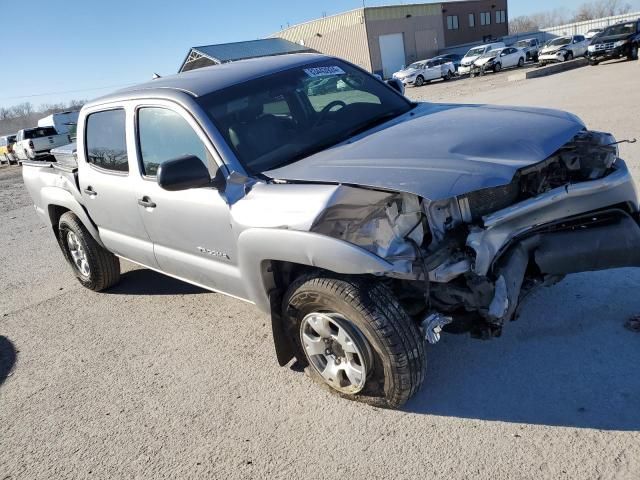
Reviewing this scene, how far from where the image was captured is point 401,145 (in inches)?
121

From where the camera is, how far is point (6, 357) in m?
4.51

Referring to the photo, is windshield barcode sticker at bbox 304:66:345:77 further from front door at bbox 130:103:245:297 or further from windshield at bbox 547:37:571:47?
windshield at bbox 547:37:571:47

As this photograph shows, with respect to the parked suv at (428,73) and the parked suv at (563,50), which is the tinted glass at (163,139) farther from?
the parked suv at (428,73)

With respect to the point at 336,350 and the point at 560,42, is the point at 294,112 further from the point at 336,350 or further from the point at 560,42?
the point at 560,42

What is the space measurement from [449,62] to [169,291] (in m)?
34.5

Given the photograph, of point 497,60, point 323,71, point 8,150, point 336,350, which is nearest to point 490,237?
point 336,350

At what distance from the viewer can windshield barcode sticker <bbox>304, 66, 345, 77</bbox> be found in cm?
416

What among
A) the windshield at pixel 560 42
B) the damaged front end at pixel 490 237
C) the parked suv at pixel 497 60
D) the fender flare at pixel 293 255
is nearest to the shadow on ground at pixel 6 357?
the fender flare at pixel 293 255

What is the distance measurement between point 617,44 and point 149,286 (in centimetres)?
2362

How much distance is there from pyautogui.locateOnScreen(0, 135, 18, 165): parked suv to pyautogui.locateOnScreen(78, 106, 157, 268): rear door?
1093 inches

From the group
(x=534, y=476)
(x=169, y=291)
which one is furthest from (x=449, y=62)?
(x=534, y=476)

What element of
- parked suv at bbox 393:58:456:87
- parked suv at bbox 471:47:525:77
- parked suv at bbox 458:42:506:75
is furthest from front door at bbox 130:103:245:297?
parked suv at bbox 458:42:506:75

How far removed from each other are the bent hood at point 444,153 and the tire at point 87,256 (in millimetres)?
2896

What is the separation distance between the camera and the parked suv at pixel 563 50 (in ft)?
95.3
